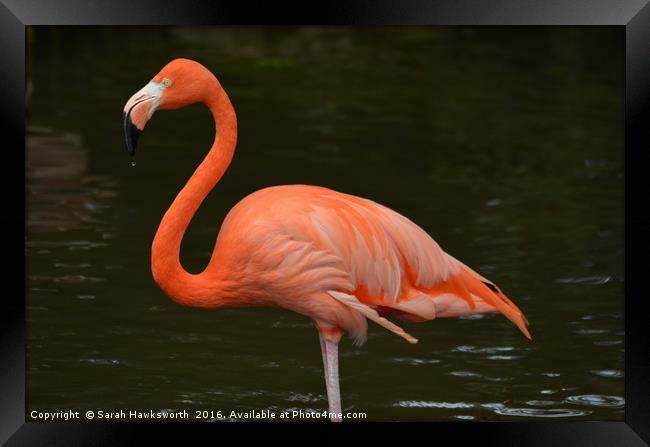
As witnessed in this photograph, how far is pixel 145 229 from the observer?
8.79 metres

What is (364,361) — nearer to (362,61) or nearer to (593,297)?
(593,297)

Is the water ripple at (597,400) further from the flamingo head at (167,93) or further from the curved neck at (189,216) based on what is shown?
the flamingo head at (167,93)

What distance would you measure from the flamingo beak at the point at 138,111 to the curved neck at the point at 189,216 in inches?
8.8

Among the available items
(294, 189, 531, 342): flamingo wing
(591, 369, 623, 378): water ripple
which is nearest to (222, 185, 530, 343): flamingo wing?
(294, 189, 531, 342): flamingo wing

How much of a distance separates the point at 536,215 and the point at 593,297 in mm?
1515

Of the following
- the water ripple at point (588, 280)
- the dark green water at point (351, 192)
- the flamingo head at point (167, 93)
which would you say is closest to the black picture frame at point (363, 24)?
the flamingo head at point (167, 93)

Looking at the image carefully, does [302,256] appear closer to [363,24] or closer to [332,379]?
[332,379]

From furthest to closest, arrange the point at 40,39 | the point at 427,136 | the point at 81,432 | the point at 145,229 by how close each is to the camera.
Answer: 1. the point at 40,39
2. the point at 427,136
3. the point at 145,229
4. the point at 81,432

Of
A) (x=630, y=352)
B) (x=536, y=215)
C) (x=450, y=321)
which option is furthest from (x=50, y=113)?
(x=630, y=352)

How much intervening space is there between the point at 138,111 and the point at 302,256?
2.90 feet

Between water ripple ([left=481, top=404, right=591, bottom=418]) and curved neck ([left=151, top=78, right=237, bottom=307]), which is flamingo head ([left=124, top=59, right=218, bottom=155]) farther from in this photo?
water ripple ([left=481, top=404, right=591, bottom=418])

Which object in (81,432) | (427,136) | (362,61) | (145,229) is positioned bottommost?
(81,432)

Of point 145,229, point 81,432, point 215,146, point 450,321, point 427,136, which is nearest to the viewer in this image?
point 81,432

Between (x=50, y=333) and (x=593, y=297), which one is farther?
(x=593, y=297)
